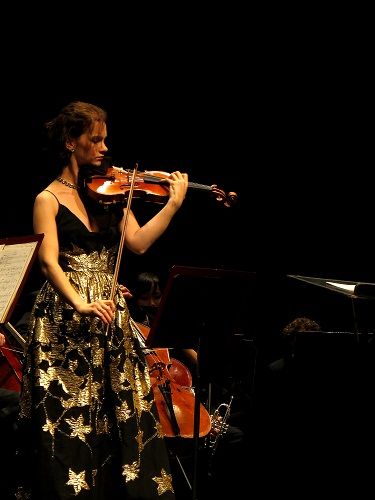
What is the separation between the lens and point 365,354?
7.00 feet

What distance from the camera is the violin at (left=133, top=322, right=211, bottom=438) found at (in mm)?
3057

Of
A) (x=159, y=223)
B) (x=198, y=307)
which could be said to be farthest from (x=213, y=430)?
(x=159, y=223)

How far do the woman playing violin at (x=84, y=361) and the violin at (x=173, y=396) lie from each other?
47 centimetres

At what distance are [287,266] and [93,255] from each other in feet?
8.94

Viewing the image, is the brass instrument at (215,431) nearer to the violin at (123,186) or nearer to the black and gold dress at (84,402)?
the black and gold dress at (84,402)

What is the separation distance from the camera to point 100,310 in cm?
233

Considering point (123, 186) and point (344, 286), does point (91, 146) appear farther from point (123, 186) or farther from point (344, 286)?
point (344, 286)

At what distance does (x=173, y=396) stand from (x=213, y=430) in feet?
1.57

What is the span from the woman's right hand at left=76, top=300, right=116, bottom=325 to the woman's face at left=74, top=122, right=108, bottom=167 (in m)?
0.65

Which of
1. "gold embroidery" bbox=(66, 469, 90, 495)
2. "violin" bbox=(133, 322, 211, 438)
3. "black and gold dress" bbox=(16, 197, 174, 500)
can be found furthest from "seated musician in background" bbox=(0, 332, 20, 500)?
"gold embroidery" bbox=(66, 469, 90, 495)

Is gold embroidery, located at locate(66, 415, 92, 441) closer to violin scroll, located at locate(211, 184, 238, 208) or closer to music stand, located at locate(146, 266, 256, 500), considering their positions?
music stand, located at locate(146, 266, 256, 500)

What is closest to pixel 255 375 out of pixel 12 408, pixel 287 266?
pixel 287 266

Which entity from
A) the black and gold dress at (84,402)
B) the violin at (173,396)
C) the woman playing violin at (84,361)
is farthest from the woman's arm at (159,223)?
the violin at (173,396)

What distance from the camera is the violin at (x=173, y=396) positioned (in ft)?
10.0
